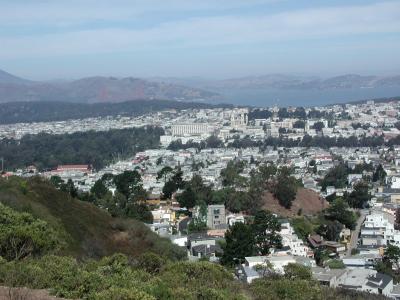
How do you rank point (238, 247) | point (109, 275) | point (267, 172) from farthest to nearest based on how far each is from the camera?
point (267, 172) → point (238, 247) → point (109, 275)

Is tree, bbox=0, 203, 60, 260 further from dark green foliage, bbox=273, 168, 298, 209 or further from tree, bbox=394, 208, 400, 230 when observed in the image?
dark green foliage, bbox=273, 168, 298, 209

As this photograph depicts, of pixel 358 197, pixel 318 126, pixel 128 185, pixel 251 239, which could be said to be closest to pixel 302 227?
pixel 251 239

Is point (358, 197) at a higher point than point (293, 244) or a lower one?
lower

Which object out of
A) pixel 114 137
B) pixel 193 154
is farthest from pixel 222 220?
pixel 114 137

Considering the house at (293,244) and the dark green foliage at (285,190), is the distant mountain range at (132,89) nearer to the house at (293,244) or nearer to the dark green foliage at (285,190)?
the dark green foliage at (285,190)

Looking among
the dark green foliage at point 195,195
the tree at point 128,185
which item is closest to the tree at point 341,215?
the dark green foliage at point 195,195

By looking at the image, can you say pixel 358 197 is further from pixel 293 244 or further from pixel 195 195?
pixel 293 244
